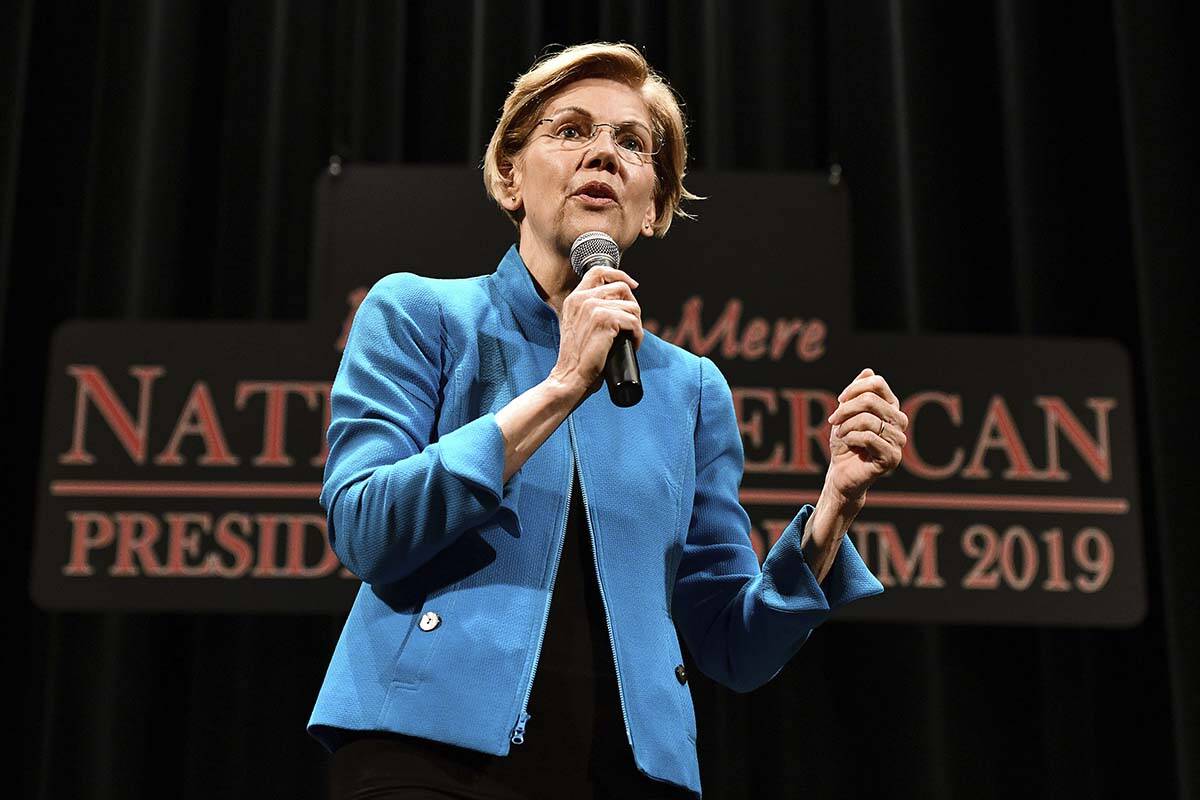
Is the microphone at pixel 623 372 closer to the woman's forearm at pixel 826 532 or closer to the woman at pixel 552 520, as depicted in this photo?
the woman at pixel 552 520

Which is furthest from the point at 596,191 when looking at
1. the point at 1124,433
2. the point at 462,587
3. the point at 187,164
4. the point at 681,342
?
the point at 187,164

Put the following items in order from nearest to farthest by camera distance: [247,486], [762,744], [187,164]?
[247,486] → [762,744] → [187,164]

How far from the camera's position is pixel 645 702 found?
1.01 metres

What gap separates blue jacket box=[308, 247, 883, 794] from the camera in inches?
38.1

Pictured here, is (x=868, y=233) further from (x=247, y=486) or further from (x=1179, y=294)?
(x=247, y=486)

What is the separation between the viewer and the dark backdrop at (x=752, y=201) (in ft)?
8.68

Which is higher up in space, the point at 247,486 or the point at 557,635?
the point at 247,486

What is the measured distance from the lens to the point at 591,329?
101cm

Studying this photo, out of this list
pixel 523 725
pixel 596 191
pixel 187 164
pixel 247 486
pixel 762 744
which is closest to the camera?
pixel 523 725

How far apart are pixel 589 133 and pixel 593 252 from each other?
0.13 metres

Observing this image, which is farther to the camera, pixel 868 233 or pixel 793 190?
pixel 868 233

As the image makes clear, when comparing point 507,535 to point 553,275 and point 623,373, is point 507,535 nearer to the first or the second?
point 623,373

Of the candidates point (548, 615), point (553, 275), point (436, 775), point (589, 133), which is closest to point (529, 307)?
point (553, 275)

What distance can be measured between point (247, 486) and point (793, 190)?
106 centimetres
